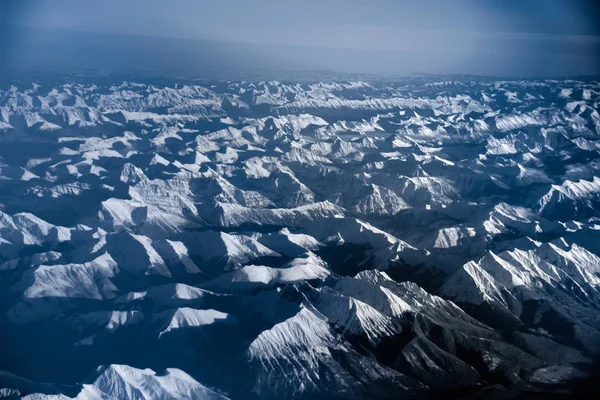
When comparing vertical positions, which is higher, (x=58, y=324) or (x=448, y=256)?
(x=448, y=256)

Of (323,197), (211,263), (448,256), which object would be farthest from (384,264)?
(323,197)

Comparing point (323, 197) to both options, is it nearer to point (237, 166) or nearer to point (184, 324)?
point (237, 166)

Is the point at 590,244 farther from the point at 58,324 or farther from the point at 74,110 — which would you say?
the point at 74,110

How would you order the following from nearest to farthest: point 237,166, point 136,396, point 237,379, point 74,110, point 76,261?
point 136,396 < point 237,379 < point 76,261 < point 237,166 < point 74,110

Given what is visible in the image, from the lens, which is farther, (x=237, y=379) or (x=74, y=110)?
(x=74, y=110)

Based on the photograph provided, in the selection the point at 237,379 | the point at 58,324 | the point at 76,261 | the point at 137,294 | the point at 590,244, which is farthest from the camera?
the point at 590,244

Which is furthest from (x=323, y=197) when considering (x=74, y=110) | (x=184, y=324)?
(x=74, y=110)
